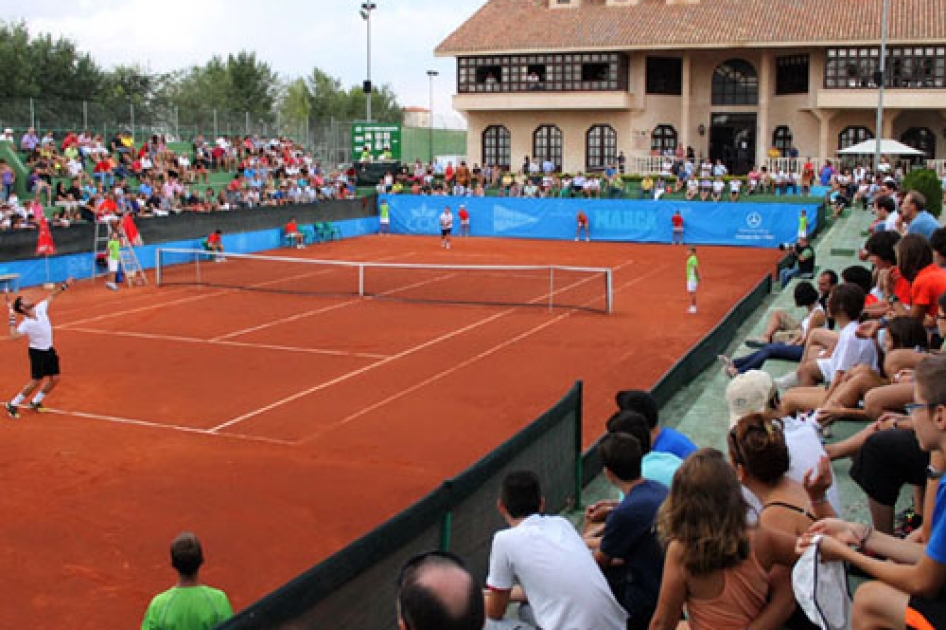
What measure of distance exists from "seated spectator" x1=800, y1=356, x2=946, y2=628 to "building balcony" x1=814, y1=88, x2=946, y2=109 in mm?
53433

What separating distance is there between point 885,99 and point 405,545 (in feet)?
177

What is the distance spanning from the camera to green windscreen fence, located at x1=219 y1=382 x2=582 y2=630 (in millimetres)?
4965

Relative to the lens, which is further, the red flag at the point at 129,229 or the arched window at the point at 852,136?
the arched window at the point at 852,136

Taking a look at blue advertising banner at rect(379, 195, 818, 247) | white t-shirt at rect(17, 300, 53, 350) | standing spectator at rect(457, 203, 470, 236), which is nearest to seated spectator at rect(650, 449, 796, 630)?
white t-shirt at rect(17, 300, 53, 350)

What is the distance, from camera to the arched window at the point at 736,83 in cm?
6003

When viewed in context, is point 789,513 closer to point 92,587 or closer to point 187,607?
point 187,607

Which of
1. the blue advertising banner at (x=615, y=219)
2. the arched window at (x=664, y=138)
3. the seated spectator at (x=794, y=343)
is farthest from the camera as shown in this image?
the arched window at (x=664, y=138)

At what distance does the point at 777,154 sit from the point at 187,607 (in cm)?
5464

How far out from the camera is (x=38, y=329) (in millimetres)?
16141

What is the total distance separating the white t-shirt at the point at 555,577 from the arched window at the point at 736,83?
191ft

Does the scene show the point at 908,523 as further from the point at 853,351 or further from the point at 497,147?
the point at 497,147

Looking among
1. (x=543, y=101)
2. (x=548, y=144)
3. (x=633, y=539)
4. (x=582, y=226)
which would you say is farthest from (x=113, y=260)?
(x=548, y=144)

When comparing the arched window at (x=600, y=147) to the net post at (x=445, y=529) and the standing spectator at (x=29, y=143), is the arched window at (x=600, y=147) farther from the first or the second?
the net post at (x=445, y=529)

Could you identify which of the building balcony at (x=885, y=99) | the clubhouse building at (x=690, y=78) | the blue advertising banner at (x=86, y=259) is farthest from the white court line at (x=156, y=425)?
the clubhouse building at (x=690, y=78)
